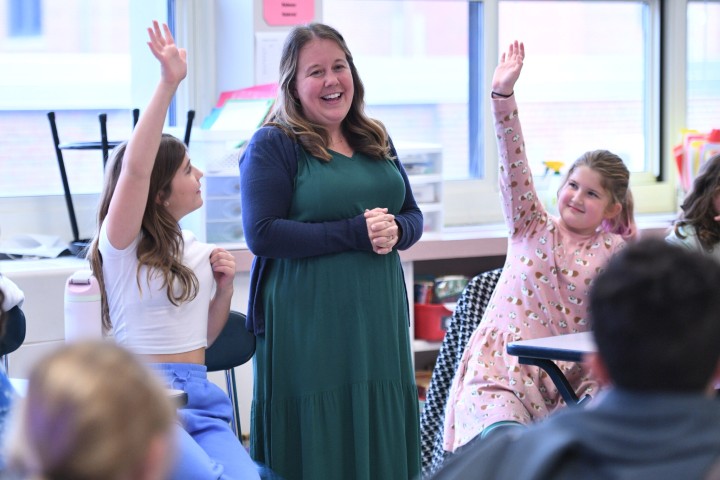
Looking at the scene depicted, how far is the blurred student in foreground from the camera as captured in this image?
959 millimetres

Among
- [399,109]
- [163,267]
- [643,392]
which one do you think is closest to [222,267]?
[163,267]

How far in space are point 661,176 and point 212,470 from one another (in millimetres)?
3257

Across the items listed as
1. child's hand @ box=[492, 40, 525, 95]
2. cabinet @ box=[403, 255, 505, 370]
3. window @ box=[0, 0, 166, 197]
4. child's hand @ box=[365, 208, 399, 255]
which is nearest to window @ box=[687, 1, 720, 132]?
cabinet @ box=[403, 255, 505, 370]

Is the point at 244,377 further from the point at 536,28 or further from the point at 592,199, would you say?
the point at 536,28

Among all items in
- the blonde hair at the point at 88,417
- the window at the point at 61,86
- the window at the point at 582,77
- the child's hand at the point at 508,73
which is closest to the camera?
the blonde hair at the point at 88,417

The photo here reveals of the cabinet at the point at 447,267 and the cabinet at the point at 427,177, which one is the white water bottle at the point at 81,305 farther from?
the cabinet at the point at 447,267

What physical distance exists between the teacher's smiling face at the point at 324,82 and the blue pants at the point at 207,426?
692mm

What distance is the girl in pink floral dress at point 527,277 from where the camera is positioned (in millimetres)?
2598

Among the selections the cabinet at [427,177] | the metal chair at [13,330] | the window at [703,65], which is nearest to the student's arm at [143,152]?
the metal chair at [13,330]

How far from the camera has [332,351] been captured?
2381 millimetres

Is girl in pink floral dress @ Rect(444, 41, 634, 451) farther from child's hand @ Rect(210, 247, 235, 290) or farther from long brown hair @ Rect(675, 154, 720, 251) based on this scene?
child's hand @ Rect(210, 247, 235, 290)

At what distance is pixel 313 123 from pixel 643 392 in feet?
5.07

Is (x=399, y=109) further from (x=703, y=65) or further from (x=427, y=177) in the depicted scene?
(x=703, y=65)

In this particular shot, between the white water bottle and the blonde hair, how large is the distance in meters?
1.05
